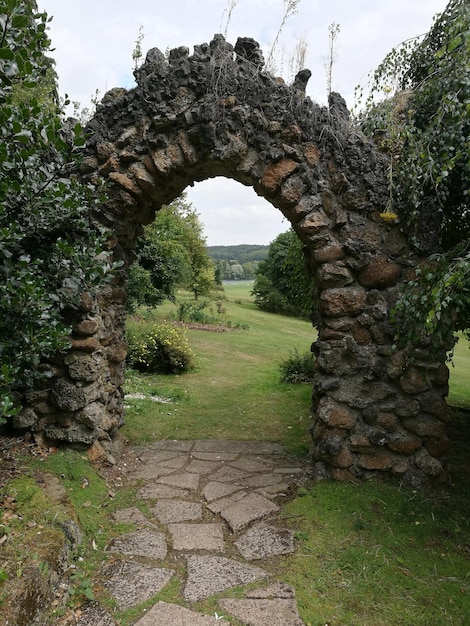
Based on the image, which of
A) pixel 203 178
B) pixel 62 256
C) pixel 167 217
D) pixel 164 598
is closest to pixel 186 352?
pixel 167 217

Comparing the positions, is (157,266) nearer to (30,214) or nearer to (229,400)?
(229,400)

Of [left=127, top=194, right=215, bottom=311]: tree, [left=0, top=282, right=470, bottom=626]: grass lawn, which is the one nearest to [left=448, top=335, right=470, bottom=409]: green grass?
[left=0, top=282, right=470, bottom=626]: grass lawn

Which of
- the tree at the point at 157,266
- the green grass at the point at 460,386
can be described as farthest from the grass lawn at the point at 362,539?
the tree at the point at 157,266

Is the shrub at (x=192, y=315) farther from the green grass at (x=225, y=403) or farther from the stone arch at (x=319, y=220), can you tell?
the stone arch at (x=319, y=220)

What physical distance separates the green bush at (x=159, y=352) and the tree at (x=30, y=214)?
572 cm

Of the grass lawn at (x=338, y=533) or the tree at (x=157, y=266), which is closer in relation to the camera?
the grass lawn at (x=338, y=533)

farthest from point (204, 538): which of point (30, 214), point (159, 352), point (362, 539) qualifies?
point (159, 352)

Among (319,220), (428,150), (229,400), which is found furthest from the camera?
(229,400)

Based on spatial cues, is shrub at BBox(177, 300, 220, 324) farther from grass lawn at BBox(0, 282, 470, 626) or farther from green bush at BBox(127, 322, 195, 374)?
grass lawn at BBox(0, 282, 470, 626)

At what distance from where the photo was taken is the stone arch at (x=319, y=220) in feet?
12.7

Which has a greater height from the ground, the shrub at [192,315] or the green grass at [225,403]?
the shrub at [192,315]

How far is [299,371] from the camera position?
9.02m

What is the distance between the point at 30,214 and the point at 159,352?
653 cm

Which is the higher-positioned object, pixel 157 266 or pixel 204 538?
pixel 157 266
